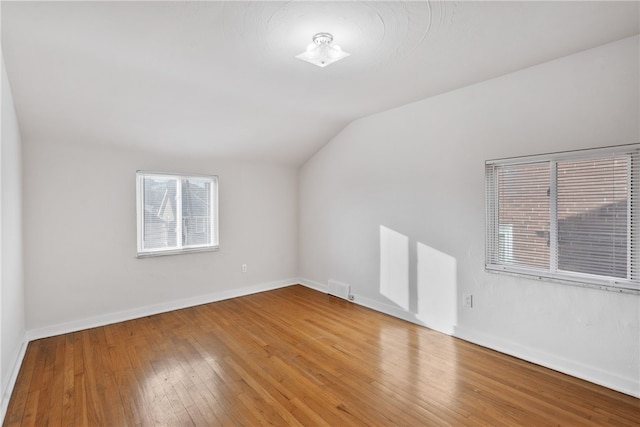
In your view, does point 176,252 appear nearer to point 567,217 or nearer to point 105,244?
point 105,244

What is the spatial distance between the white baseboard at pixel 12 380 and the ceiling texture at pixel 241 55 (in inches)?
81.5

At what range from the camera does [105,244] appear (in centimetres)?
366

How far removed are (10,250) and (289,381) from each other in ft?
8.01

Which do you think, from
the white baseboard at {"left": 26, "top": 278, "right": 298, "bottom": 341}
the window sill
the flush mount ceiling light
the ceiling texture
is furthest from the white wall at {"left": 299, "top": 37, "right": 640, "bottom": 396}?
the window sill

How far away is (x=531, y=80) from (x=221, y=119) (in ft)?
10.1

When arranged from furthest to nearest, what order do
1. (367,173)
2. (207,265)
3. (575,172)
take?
(207,265), (367,173), (575,172)

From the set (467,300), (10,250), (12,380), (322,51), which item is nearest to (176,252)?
(10,250)

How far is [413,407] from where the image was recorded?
2125mm

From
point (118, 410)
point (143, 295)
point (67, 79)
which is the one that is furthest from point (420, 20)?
point (143, 295)

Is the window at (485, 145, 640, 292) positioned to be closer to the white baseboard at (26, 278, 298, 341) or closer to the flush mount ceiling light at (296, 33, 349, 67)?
the flush mount ceiling light at (296, 33, 349, 67)

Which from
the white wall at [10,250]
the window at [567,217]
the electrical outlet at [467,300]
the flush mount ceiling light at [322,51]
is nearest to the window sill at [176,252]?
the white wall at [10,250]

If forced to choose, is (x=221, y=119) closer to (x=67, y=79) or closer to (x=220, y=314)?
(x=67, y=79)

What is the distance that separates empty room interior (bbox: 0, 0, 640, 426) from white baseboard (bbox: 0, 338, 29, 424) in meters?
0.05

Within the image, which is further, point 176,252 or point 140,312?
point 176,252
